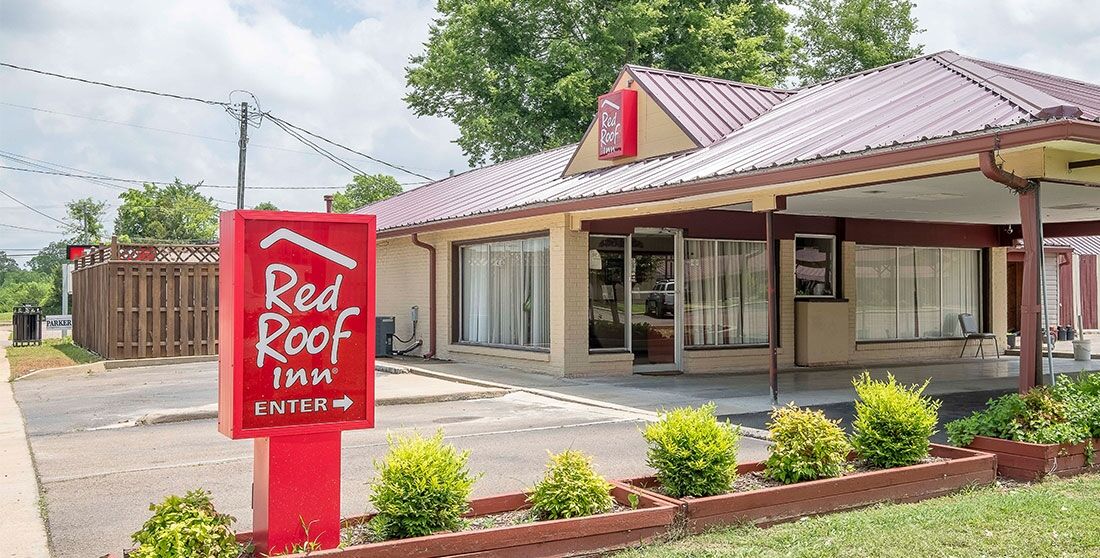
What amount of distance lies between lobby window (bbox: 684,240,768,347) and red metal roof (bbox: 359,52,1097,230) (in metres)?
2.43

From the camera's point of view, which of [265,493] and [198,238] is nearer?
[265,493]

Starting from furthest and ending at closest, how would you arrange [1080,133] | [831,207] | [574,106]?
[574,106]
[831,207]
[1080,133]

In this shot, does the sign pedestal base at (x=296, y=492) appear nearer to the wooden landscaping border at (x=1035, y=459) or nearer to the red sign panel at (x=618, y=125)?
the wooden landscaping border at (x=1035, y=459)

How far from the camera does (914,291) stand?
1966 centimetres

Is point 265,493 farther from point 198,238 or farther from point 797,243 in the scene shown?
point 198,238

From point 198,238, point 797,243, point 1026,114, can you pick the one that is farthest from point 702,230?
point 198,238

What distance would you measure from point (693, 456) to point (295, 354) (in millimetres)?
2610

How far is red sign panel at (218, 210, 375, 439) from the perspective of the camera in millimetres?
4742

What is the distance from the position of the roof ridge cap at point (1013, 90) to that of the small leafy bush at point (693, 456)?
4040 millimetres

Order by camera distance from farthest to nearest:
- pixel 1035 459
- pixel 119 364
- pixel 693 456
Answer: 1. pixel 119 364
2. pixel 1035 459
3. pixel 693 456

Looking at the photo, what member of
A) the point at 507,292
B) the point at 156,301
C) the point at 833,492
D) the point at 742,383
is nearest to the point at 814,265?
the point at 742,383

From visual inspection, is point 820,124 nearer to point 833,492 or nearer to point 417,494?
point 833,492

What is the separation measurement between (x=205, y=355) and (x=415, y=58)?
857 inches

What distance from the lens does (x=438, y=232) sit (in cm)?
1947
